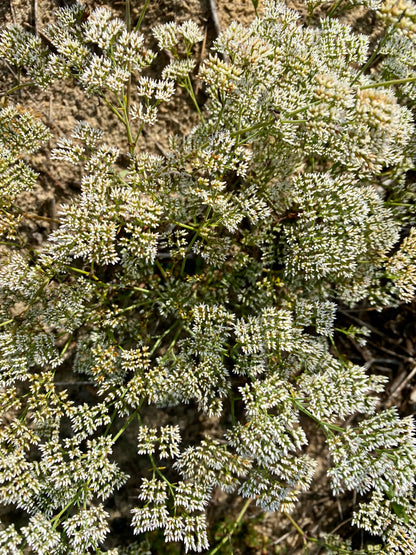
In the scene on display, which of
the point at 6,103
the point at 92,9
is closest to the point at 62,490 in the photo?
the point at 6,103

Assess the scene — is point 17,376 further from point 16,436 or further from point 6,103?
point 6,103

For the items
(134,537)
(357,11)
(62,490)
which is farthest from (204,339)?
(357,11)

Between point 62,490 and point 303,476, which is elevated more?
point 303,476

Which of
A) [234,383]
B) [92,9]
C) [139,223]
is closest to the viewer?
[139,223]

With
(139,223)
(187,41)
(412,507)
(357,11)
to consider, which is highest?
(357,11)

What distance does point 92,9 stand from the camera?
152 inches

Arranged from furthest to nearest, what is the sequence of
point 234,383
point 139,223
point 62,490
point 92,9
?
point 234,383
point 92,9
point 62,490
point 139,223

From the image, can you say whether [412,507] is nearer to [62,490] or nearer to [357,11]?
[62,490]

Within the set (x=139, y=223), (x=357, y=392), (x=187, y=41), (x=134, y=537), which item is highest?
(x=187, y=41)

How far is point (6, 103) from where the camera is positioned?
392 centimetres

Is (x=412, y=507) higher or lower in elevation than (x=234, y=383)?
lower

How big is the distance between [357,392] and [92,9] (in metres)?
4.50

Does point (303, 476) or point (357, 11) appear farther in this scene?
point (357, 11)

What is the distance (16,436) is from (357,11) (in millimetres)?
5440
